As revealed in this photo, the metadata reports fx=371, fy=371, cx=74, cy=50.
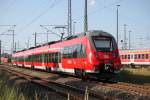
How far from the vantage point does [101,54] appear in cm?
2195

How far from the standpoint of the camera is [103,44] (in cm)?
2258

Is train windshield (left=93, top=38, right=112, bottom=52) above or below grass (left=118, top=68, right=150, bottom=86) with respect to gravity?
above

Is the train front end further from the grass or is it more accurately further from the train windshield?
the grass

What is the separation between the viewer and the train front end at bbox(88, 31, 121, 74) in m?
21.6

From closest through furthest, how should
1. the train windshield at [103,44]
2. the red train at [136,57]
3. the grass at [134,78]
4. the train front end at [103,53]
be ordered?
1. the train front end at [103,53]
2. the train windshield at [103,44]
3. the grass at [134,78]
4. the red train at [136,57]

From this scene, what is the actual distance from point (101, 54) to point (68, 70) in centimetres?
613

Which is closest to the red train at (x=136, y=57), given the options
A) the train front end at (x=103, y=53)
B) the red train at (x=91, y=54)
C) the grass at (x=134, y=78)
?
the grass at (x=134, y=78)

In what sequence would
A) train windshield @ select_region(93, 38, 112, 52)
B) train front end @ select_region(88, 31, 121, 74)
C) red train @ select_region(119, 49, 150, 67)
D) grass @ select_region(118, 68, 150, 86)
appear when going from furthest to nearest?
red train @ select_region(119, 49, 150, 67)
grass @ select_region(118, 68, 150, 86)
train windshield @ select_region(93, 38, 112, 52)
train front end @ select_region(88, 31, 121, 74)

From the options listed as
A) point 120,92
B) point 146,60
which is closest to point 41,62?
point 146,60

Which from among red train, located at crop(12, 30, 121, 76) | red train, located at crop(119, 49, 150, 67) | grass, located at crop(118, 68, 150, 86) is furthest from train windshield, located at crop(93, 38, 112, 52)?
red train, located at crop(119, 49, 150, 67)

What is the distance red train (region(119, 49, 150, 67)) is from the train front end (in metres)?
32.0

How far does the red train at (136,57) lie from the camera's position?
177 ft

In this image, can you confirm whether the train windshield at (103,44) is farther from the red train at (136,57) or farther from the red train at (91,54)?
the red train at (136,57)

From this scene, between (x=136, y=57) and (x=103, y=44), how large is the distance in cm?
3474
